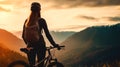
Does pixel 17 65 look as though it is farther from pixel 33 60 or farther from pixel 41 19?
pixel 41 19

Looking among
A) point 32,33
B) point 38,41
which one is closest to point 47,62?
point 38,41

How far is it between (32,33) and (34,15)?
489mm

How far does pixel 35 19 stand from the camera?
27.9 ft

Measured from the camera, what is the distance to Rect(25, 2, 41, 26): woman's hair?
845 centimetres

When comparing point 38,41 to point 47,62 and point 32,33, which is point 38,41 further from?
point 47,62

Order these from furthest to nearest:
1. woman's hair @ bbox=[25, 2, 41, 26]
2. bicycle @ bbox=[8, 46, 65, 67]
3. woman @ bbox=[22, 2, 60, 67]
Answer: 1. bicycle @ bbox=[8, 46, 65, 67]
2. woman @ bbox=[22, 2, 60, 67]
3. woman's hair @ bbox=[25, 2, 41, 26]

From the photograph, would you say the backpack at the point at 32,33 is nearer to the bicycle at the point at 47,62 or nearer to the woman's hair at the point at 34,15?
the woman's hair at the point at 34,15

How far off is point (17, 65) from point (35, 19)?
1.39 metres

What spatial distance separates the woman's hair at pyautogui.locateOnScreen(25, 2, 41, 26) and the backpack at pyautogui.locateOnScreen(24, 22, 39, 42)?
11cm

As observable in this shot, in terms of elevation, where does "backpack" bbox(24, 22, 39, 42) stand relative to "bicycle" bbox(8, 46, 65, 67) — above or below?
above

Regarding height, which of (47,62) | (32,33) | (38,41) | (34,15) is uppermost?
(34,15)

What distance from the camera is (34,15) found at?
858cm

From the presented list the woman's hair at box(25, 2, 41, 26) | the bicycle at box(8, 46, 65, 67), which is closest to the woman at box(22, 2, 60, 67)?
the woman's hair at box(25, 2, 41, 26)

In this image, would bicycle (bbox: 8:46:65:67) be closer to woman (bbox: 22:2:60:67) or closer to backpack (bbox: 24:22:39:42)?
woman (bbox: 22:2:60:67)
